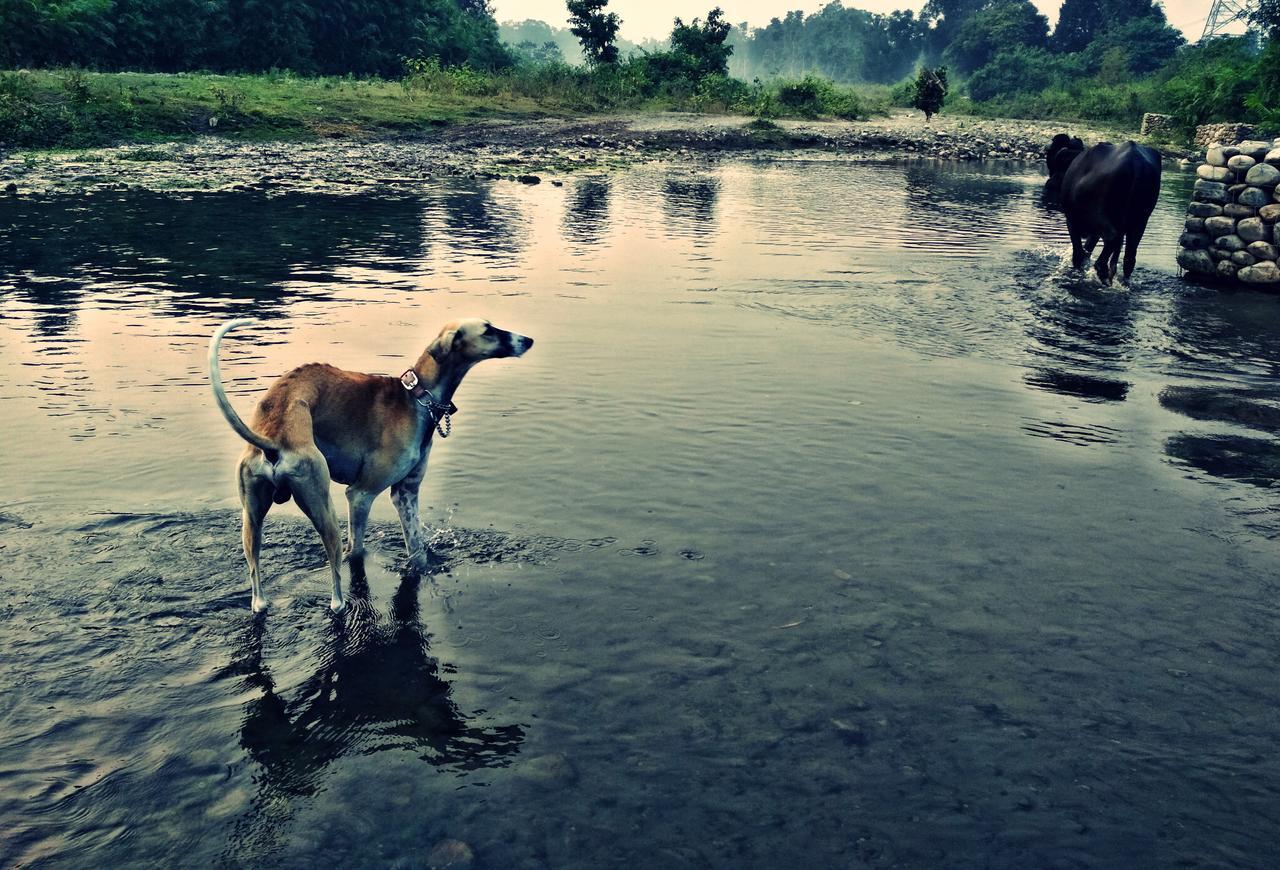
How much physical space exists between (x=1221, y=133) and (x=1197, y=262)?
40.2m

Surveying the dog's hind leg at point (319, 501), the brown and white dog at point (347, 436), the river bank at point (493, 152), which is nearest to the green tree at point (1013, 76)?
the river bank at point (493, 152)

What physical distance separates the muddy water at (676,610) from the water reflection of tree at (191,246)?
1.27m

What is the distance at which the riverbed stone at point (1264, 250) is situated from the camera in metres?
15.9

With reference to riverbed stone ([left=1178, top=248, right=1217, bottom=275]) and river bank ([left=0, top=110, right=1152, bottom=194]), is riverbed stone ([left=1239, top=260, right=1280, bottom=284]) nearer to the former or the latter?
riverbed stone ([left=1178, top=248, right=1217, bottom=275])

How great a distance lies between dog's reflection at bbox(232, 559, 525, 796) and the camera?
14.6ft

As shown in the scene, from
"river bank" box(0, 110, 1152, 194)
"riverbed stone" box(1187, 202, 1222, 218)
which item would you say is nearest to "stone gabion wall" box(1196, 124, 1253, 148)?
"river bank" box(0, 110, 1152, 194)

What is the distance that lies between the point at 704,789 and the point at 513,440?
498 centimetres

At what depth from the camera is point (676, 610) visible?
5.77 meters

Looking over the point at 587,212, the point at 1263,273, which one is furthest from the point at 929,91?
the point at 1263,273

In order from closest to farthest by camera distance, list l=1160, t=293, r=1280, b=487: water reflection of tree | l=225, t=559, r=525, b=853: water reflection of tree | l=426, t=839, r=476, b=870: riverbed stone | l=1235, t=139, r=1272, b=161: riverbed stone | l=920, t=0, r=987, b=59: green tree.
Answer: l=426, t=839, r=476, b=870: riverbed stone
l=225, t=559, r=525, b=853: water reflection of tree
l=1160, t=293, r=1280, b=487: water reflection of tree
l=1235, t=139, r=1272, b=161: riverbed stone
l=920, t=0, r=987, b=59: green tree

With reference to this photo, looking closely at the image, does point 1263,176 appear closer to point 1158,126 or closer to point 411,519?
point 411,519

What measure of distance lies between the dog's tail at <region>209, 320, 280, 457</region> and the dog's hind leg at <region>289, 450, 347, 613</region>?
7.2 inches

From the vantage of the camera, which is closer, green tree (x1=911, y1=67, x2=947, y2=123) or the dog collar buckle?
the dog collar buckle

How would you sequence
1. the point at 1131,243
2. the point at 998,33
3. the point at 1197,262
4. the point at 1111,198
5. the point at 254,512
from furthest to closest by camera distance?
the point at 998,33
the point at 1197,262
the point at 1131,243
the point at 1111,198
the point at 254,512
